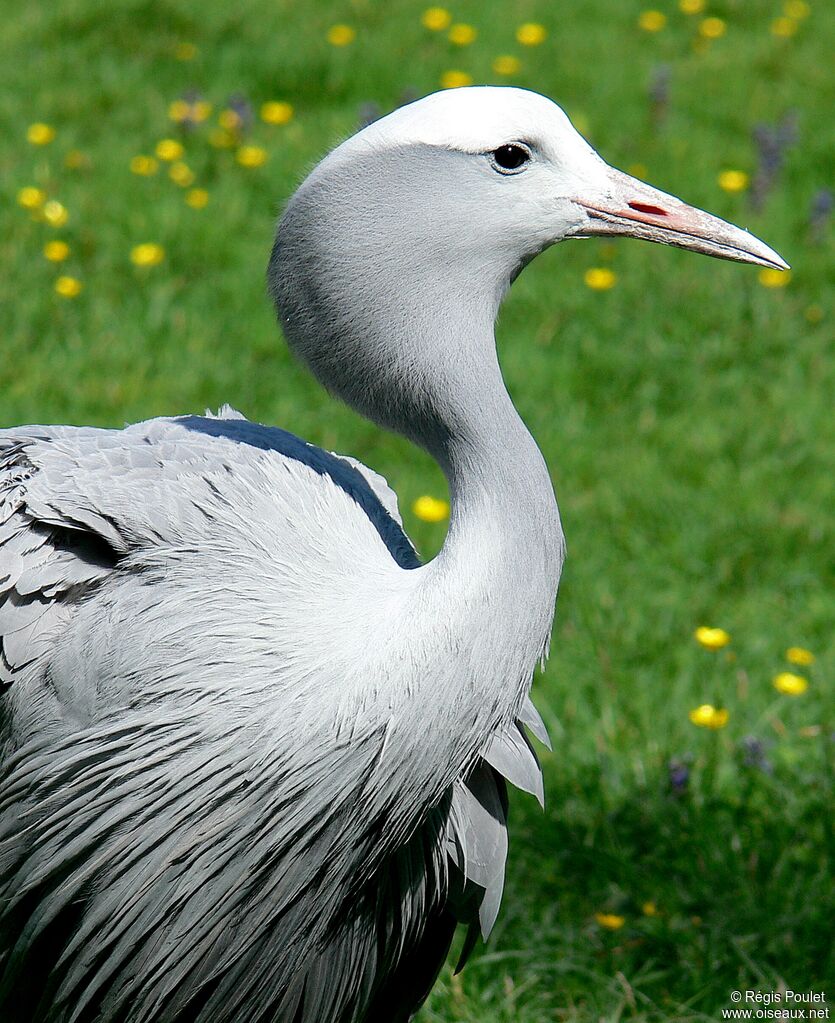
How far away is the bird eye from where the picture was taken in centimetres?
208

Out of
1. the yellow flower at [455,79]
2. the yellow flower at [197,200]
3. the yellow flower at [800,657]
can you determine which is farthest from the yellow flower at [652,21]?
the yellow flower at [800,657]

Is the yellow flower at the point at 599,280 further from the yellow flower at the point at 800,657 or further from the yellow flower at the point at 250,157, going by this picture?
the yellow flower at the point at 800,657

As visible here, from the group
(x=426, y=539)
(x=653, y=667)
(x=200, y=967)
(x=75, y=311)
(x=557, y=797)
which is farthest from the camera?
(x=75, y=311)

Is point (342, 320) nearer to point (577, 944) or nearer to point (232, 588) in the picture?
point (232, 588)

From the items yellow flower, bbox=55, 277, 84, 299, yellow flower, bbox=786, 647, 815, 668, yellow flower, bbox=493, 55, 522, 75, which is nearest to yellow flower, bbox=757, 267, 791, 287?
yellow flower, bbox=493, 55, 522, 75

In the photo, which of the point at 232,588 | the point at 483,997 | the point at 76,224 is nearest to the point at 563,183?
the point at 232,588

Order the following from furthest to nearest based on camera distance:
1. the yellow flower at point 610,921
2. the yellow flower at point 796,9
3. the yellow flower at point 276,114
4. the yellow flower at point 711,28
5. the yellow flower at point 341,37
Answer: the yellow flower at point 796,9
the yellow flower at point 711,28
the yellow flower at point 341,37
the yellow flower at point 276,114
the yellow flower at point 610,921

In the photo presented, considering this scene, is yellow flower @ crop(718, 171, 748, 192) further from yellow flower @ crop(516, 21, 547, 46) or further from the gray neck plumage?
the gray neck plumage

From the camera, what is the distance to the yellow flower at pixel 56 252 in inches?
197

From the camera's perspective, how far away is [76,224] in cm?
521

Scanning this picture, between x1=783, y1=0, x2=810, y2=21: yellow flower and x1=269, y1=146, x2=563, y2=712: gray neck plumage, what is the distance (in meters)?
5.63

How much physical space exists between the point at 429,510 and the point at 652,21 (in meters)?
3.81

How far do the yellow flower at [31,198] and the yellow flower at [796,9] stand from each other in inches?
154

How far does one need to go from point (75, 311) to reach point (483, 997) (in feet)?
9.58
